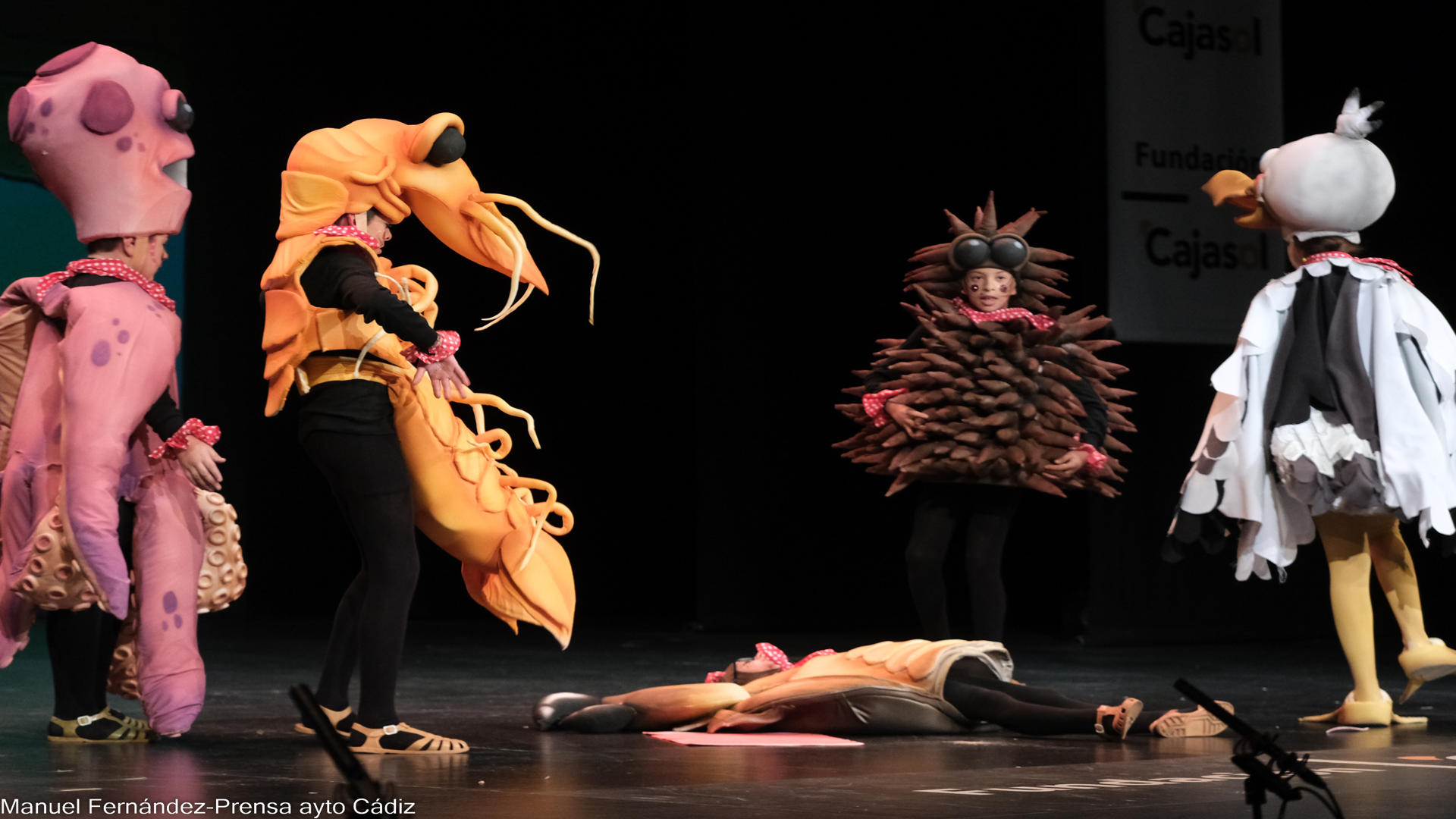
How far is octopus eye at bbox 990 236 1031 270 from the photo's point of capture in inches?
182

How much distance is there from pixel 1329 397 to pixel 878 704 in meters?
1.28

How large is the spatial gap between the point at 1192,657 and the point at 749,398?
2.31 m

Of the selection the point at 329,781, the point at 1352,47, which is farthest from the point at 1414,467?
the point at 1352,47

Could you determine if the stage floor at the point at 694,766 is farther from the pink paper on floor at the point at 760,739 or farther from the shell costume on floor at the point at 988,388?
the shell costume on floor at the point at 988,388

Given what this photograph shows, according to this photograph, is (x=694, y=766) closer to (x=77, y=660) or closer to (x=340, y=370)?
(x=340, y=370)

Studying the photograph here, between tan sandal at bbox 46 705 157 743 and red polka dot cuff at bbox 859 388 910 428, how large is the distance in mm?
1956

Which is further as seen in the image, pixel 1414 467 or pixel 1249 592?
pixel 1249 592

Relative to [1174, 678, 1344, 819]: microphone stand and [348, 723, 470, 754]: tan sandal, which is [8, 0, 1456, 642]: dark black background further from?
[1174, 678, 1344, 819]: microphone stand

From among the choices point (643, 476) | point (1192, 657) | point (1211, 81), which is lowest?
point (1192, 657)

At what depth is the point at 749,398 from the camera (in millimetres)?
7863

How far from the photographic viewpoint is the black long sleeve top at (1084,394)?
4.71 metres

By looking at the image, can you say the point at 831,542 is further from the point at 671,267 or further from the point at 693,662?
the point at 693,662

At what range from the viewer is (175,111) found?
3.77 metres

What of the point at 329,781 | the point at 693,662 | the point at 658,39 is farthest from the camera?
the point at 658,39
